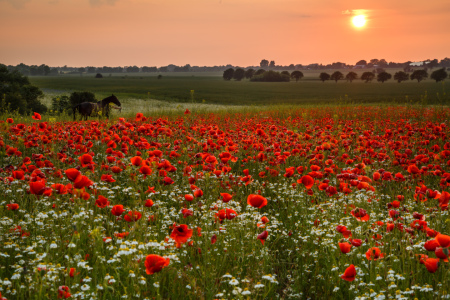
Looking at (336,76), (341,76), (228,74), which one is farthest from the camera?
(228,74)

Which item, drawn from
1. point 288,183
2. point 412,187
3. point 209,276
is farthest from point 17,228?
point 412,187

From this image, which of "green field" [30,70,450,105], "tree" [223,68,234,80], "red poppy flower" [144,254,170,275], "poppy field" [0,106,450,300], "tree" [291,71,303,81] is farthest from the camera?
"tree" [223,68,234,80]

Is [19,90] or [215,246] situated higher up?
[19,90]

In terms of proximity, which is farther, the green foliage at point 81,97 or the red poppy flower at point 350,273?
the green foliage at point 81,97

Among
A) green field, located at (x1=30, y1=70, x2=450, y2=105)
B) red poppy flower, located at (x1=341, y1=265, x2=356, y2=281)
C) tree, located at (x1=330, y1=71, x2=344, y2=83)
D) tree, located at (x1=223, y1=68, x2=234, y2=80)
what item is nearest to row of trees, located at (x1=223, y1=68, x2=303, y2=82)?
tree, located at (x1=223, y1=68, x2=234, y2=80)

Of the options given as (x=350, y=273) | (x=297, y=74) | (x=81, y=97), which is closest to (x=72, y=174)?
(x=350, y=273)

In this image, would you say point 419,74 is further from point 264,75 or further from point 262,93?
point 262,93

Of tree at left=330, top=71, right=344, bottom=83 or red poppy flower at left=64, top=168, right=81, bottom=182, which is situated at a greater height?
tree at left=330, top=71, right=344, bottom=83

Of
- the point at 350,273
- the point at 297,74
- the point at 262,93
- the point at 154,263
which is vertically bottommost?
the point at 350,273

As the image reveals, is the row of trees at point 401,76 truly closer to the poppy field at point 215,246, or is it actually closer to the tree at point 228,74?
the tree at point 228,74

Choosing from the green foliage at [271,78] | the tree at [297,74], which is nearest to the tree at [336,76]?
the tree at [297,74]

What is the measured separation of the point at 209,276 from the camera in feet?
11.4

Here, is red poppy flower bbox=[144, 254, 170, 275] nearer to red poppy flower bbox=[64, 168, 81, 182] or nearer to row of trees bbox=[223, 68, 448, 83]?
red poppy flower bbox=[64, 168, 81, 182]

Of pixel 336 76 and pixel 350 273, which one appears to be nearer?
pixel 350 273
